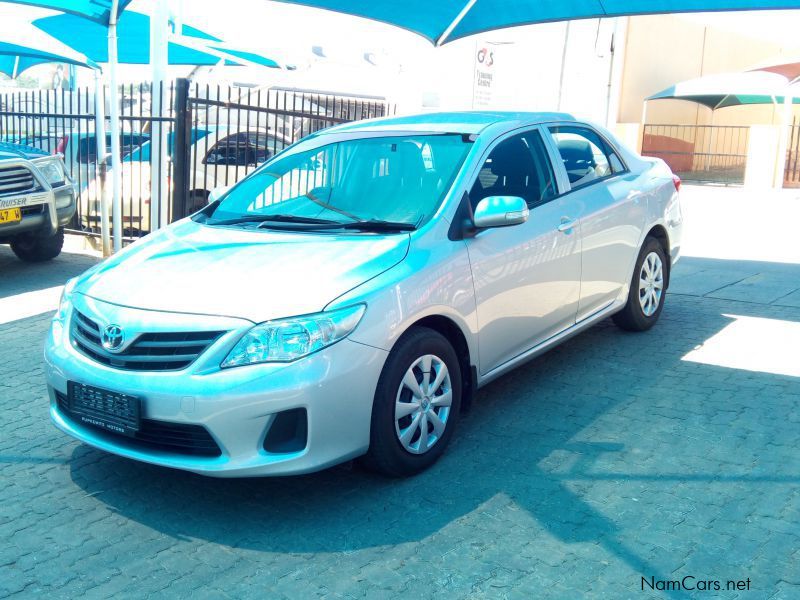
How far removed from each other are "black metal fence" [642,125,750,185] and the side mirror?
22.5 meters

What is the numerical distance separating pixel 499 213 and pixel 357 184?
92cm

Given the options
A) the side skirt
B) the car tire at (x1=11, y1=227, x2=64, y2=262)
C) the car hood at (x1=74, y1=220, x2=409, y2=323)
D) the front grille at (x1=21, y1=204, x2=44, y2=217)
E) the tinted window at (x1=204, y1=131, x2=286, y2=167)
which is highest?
the tinted window at (x1=204, y1=131, x2=286, y2=167)

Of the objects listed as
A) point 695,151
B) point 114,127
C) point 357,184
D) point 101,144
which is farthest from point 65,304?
point 695,151

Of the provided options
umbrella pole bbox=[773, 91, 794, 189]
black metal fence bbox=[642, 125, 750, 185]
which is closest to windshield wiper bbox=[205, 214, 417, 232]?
umbrella pole bbox=[773, 91, 794, 189]

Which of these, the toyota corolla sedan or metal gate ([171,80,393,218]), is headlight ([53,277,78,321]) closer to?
the toyota corolla sedan

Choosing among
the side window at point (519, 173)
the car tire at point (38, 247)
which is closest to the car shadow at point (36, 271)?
the car tire at point (38, 247)

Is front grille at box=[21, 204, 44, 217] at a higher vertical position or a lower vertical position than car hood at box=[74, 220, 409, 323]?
lower

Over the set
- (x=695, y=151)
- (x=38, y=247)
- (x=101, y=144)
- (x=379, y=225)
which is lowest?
(x=38, y=247)

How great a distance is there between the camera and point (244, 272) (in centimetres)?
399

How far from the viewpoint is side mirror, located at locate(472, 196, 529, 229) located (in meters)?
4.44

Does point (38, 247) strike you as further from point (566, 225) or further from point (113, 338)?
point (566, 225)

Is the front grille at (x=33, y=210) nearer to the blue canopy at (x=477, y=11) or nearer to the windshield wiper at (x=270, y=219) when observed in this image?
the blue canopy at (x=477, y=11)

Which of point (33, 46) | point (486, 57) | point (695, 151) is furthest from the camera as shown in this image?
point (695, 151)

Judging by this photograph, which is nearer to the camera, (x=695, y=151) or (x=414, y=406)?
(x=414, y=406)
